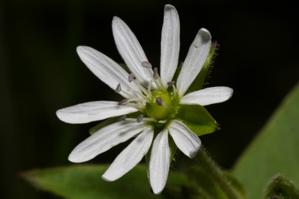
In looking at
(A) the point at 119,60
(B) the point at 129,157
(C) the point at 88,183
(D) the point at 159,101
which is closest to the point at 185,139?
(B) the point at 129,157

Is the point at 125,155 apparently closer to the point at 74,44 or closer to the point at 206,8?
the point at 74,44

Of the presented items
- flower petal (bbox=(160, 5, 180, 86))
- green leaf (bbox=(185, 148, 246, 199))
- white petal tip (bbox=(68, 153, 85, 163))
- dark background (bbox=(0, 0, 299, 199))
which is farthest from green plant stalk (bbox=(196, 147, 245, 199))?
dark background (bbox=(0, 0, 299, 199))

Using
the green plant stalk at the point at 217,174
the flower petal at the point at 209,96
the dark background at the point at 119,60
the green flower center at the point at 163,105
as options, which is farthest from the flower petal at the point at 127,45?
the dark background at the point at 119,60

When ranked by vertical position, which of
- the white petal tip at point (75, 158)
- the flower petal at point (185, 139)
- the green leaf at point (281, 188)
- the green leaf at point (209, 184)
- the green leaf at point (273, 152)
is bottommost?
the green leaf at point (273, 152)

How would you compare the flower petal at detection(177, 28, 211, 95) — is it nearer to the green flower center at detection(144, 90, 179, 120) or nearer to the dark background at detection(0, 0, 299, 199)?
the green flower center at detection(144, 90, 179, 120)

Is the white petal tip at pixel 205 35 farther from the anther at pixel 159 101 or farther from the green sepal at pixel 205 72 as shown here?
the anther at pixel 159 101

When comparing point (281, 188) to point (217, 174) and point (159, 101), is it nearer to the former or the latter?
point (217, 174)

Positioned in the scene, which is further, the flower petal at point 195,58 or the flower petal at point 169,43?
the flower petal at point 169,43

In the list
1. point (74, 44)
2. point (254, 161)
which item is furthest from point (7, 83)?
point (254, 161)
